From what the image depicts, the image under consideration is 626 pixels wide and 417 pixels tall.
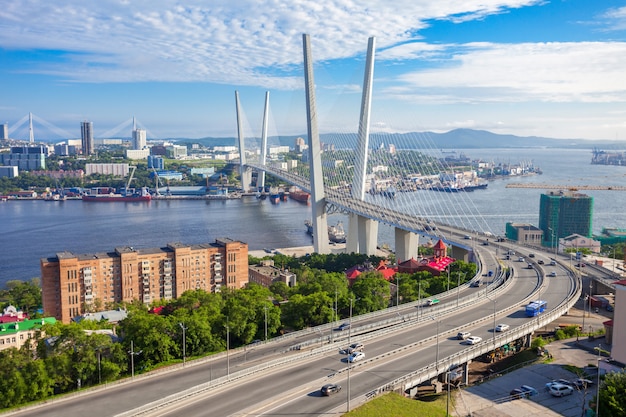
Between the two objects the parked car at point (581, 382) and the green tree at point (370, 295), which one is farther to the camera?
the green tree at point (370, 295)

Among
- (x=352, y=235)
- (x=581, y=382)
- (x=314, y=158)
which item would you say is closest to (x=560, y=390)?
(x=581, y=382)

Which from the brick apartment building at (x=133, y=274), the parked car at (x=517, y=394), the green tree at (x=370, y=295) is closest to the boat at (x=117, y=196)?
the brick apartment building at (x=133, y=274)

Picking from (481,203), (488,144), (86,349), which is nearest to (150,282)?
(86,349)

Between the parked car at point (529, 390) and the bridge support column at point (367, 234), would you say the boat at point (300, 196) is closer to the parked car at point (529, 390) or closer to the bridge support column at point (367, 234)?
the bridge support column at point (367, 234)

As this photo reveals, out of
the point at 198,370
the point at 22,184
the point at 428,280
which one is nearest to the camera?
the point at 198,370

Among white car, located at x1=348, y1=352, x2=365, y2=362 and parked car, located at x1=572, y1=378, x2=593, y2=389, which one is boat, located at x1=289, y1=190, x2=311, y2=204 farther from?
parked car, located at x1=572, y1=378, x2=593, y2=389

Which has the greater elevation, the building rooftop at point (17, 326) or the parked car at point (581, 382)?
the parked car at point (581, 382)

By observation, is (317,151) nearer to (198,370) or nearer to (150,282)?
(150,282)

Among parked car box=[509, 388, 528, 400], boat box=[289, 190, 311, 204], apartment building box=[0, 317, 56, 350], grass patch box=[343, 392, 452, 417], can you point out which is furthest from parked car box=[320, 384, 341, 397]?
boat box=[289, 190, 311, 204]
